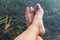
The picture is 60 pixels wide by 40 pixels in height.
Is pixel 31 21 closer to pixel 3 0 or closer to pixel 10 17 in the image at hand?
pixel 10 17

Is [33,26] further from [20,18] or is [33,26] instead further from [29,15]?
[20,18]

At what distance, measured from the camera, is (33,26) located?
0.94 m

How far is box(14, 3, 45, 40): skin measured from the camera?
857 mm

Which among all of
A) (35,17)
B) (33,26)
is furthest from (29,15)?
(33,26)

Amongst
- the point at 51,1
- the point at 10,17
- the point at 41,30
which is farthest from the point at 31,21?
the point at 51,1

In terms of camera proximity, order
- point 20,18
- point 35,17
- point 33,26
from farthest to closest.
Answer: point 20,18 → point 35,17 → point 33,26

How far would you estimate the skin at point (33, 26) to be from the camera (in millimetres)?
857

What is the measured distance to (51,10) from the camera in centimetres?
125

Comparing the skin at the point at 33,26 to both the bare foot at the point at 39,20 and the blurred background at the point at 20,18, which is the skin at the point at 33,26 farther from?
the blurred background at the point at 20,18

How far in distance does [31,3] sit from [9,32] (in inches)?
12.3

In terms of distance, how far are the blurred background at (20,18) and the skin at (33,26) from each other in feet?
0.36

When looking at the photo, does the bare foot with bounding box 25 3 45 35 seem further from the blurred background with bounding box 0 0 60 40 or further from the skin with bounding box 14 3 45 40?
the blurred background with bounding box 0 0 60 40

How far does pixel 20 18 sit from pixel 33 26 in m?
Result: 0.28

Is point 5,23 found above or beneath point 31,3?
beneath
